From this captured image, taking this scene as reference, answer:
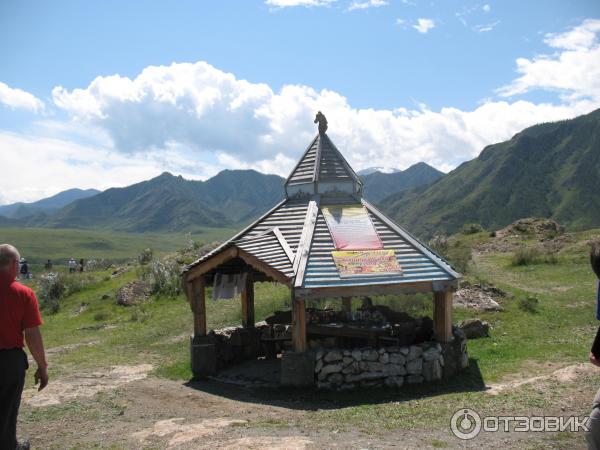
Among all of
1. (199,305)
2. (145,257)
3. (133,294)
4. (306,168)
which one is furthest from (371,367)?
(145,257)

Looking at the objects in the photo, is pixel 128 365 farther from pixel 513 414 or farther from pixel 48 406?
pixel 513 414

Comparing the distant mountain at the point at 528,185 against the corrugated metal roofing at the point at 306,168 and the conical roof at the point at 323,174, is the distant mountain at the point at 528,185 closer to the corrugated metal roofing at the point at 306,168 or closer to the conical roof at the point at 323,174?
the conical roof at the point at 323,174

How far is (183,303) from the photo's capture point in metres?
23.7

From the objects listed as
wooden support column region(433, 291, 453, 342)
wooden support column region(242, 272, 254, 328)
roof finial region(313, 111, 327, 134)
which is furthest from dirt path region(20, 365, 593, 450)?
roof finial region(313, 111, 327, 134)

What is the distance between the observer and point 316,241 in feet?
38.7

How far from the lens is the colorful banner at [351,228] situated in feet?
38.7

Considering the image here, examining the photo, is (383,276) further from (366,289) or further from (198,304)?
(198,304)

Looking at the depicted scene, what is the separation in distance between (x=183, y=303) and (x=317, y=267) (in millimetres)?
14033

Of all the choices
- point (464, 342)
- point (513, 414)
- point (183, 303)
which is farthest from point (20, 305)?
point (183, 303)

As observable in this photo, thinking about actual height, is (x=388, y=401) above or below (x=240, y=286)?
below

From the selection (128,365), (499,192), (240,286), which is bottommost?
(128,365)

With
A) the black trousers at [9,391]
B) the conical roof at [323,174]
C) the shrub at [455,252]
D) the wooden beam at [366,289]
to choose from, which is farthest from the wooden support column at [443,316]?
the shrub at [455,252]

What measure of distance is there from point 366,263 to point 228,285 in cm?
425

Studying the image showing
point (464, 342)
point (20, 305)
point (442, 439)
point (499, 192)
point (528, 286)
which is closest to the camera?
point (20, 305)
